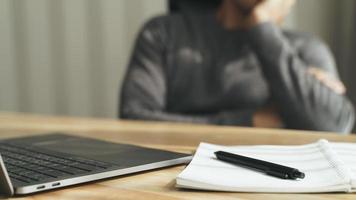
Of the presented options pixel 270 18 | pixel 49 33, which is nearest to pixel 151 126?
pixel 270 18

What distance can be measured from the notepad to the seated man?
765 millimetres

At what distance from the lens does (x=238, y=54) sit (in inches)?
70.6

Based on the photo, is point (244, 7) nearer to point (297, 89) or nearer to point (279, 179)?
point (297, 89)

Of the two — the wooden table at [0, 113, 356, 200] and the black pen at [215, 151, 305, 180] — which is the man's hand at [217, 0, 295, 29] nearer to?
the wooden table at [0, 113, 356, 200]

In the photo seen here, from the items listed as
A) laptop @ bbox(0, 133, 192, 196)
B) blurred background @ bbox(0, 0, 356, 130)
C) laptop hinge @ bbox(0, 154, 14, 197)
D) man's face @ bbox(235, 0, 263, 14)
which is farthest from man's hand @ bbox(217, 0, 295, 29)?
laptop hinge @ bbox(0, 154, 14, 197)

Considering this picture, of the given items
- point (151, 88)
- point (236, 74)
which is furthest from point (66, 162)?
point (236, 74)

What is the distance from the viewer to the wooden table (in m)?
0.57

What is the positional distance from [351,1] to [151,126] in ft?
3.77

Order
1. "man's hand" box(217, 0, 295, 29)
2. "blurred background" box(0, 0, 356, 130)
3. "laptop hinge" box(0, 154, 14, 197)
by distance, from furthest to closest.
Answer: "blurred background" box(0, 0, 356, 130) < "man's hand" box(217, 0, 295, 29) < "laptop hinge" box(0, 154, 14, 197)

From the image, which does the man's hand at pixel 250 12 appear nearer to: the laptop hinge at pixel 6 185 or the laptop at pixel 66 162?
the laptop at pixel 66 162

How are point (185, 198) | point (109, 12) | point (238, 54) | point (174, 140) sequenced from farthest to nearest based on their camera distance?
point (109, 12) → point (238, 54) → point (174, 140) → point (185, 198)

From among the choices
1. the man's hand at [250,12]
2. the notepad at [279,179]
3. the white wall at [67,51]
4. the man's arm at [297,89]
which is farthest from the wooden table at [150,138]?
the white wall at [67,51]

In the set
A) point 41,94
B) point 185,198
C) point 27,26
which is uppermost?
point 27,26

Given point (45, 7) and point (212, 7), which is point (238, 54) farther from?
point (45, 7)
